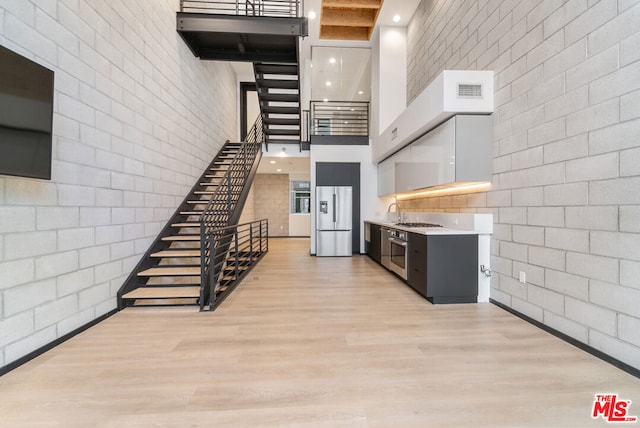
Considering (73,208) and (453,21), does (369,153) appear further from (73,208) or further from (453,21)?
(73,208)

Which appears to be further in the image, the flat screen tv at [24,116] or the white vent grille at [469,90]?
the white vent grille at [469,90]

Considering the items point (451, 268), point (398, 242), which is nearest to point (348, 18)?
point (398, 242)

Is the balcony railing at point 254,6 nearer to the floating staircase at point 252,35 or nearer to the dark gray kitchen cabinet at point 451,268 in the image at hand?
the floating staircase at point 252,35

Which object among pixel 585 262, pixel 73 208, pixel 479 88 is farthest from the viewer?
pixel 479 88

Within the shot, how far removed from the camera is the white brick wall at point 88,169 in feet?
6.81

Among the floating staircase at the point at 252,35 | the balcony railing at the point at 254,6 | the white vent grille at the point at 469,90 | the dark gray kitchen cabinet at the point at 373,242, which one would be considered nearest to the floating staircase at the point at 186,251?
the floating staircase at the point at 252,35

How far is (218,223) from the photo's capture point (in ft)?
13.6

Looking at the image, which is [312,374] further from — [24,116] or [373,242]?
[373,242]

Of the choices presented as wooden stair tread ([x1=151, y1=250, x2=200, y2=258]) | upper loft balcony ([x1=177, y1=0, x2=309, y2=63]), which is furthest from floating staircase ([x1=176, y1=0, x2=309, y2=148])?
wooden stair tread ([x1=151, y1=250, x2=200, y2=258])

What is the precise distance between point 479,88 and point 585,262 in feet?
6.99

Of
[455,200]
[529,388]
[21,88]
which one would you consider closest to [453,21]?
[455,200]

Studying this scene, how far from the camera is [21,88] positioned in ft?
6.19

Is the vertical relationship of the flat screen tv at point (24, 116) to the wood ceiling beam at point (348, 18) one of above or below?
below

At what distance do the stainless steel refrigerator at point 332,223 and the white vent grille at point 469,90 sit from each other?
3.72m
